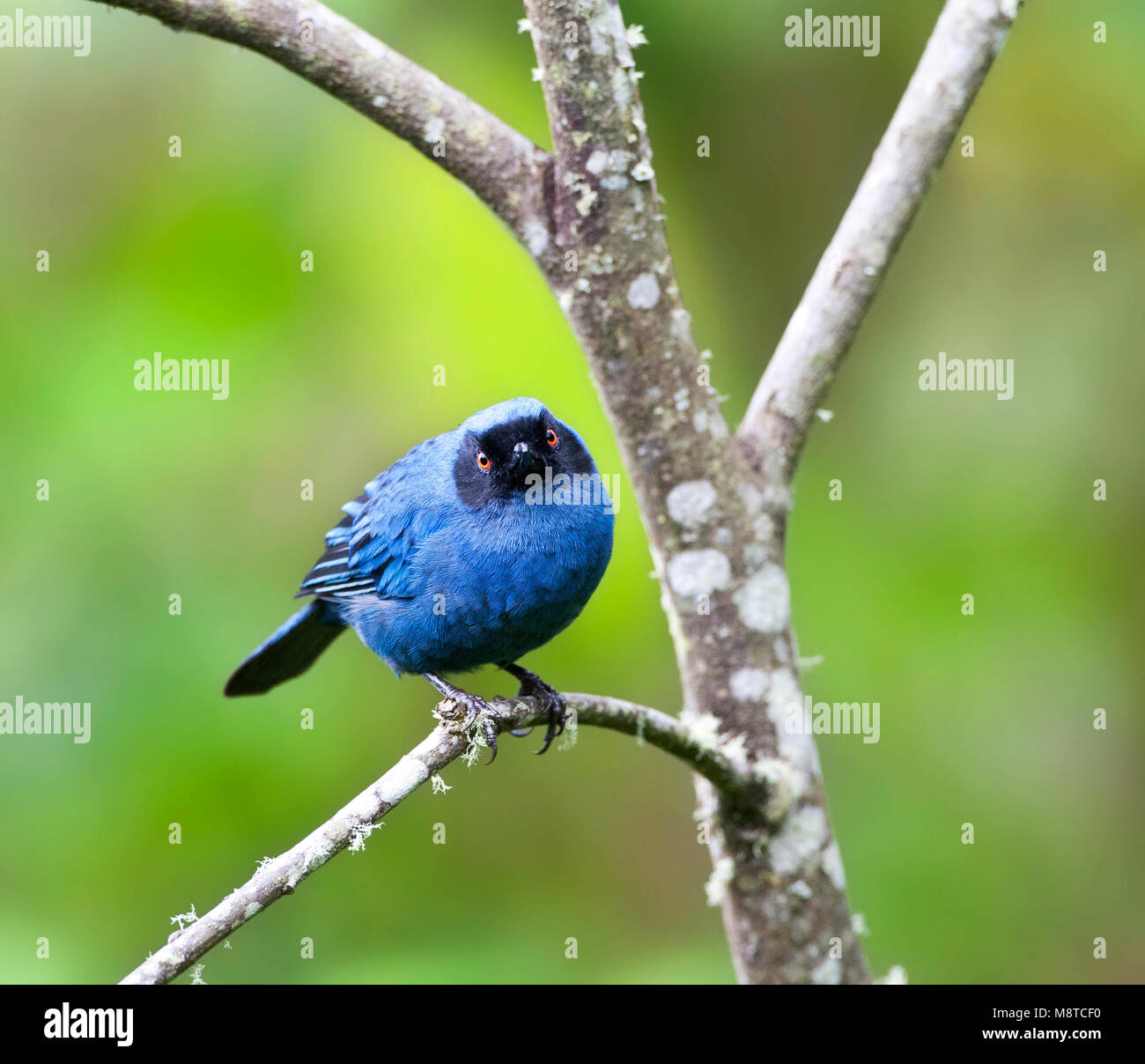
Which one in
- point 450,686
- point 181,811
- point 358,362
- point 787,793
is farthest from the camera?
point 358,362

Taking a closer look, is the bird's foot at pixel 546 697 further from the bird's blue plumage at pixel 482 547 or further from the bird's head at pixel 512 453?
the bird's head at pixel 512 453

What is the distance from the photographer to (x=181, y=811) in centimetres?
494

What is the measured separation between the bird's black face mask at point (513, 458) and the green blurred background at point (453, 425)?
1.31 metres

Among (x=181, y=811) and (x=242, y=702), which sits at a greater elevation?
(x=242, y=702)

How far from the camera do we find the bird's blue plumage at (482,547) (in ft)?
11.4

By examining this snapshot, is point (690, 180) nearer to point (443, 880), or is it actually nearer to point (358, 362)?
point (358, 362)

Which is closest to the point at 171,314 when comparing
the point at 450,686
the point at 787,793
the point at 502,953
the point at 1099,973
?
the point at 450,686

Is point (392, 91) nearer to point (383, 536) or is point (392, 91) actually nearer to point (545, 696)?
point (383, 536)

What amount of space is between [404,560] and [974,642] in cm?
265

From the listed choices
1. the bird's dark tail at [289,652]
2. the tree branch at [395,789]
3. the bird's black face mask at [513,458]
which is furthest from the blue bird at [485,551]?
the bird's dark tail at [289,652]

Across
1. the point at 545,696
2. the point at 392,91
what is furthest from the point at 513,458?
the point at 392,91

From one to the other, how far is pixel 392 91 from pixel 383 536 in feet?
4.38

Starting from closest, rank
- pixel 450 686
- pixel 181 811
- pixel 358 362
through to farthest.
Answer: pixel 450 686 → pixel 181 811 → pixel 358 362

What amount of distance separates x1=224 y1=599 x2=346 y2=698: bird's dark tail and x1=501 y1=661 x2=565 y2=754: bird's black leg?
2.48ft
